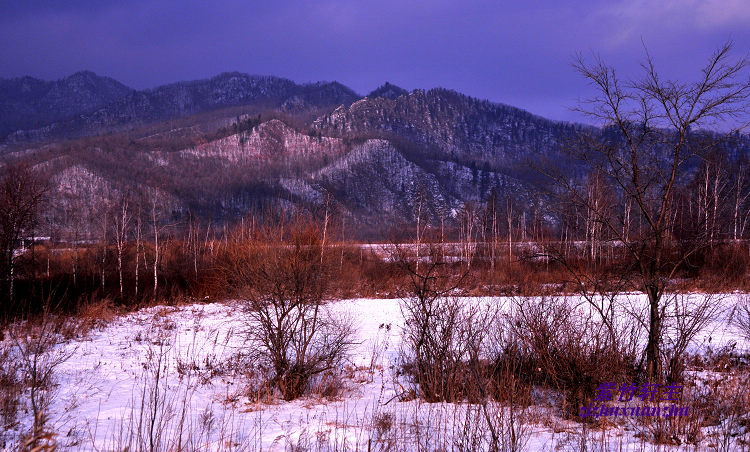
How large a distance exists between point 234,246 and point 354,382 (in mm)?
14438

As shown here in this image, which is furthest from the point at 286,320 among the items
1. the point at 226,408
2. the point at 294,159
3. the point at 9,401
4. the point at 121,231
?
the point at 294,159

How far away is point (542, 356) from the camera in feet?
22.2

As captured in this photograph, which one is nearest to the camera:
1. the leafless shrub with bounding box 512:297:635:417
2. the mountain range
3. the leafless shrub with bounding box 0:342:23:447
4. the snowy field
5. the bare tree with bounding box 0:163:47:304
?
the snowy field

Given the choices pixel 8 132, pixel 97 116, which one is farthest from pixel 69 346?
pixel 97 116

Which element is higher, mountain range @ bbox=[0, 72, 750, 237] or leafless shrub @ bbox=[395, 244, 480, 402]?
mountain range @ bbox=[0, 72, 750, 237]

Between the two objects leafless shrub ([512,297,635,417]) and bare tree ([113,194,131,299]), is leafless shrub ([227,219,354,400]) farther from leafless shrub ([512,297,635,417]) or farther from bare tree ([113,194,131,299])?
bare tree ([113,194,131,299])

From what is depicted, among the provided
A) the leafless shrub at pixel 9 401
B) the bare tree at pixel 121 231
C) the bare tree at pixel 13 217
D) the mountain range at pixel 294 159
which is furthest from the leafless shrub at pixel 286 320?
the mountain range at pixel 294 159

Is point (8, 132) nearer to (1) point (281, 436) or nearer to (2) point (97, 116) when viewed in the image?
(2) point (97, 116)

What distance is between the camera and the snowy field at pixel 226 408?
520 centimetres

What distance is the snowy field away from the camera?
520cm

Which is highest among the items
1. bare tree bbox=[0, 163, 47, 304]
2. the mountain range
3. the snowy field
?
the mountain range

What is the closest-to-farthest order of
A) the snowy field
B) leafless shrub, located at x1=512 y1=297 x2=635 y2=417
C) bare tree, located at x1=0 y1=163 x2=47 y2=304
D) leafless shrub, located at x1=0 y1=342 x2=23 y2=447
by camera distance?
the snowy field
leafless shrub, located at x1=0 y1=342 x2=23 y2=447
leafless shrub, located at x1=512 y1=297 x2=635 y2=417
bare tree, located at x1=0 y1=163 x2=47 y2=304

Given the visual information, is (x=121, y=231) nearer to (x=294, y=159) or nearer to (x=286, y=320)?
(x=286, y=320)

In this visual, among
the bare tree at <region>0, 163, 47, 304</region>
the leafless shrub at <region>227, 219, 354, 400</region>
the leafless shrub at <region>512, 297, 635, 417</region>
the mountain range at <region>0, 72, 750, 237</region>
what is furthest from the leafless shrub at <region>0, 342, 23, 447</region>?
the mountain range at <region>0, 72, 750, 237</region>
